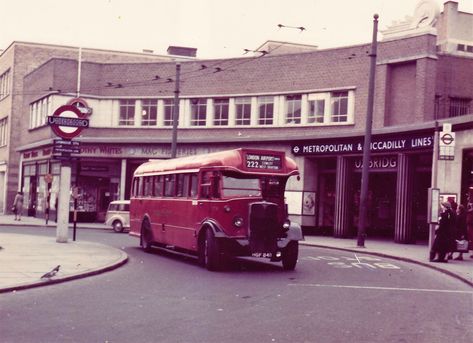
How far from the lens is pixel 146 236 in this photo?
68.1 ft

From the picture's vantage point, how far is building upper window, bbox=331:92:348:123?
33.9 meters

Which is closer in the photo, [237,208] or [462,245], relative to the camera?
[237,208]

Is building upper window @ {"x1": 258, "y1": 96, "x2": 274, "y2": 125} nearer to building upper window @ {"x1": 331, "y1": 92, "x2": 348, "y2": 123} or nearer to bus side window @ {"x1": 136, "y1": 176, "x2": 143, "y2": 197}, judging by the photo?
building upper window @ {"x1": 331, "y1": 92, "x2": 348, "y2": 123}

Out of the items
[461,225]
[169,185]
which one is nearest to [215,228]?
[169,185]

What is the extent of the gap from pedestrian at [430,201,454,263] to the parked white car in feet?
56.8

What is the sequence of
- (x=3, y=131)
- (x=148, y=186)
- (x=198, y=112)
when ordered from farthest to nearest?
(x=3, y=131), (x=198, y=112), (x=148, y=186)

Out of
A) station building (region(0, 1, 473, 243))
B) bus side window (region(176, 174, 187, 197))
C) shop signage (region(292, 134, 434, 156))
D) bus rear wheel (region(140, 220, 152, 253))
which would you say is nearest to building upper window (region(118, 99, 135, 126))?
station building (region(0, 1, 473, 243))

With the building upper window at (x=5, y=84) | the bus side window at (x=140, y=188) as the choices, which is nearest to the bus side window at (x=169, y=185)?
the bus side window at (x=140, y=188)

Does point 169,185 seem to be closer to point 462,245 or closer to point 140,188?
point 140,188

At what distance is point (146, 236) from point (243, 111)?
58.7ft

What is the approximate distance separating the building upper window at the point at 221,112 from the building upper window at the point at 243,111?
72 centimetres

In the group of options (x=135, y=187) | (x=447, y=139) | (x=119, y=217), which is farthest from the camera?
(x=119, y=217)

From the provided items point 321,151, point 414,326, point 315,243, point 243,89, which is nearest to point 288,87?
point 243,89

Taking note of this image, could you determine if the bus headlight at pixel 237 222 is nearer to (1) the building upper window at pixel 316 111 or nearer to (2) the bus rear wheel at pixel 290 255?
(2) the bus rear wheel at pixel 290 255
